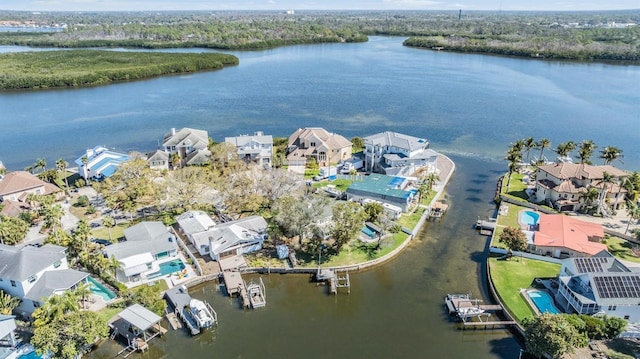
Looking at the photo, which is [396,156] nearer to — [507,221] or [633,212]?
[507,221]

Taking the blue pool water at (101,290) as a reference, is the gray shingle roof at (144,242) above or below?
above

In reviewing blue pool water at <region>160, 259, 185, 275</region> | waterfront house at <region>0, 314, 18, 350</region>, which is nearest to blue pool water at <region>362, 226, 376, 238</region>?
blue pool water at <region>160, 259, 185, 275</region>

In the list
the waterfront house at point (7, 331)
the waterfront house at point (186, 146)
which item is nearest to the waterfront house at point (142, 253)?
the waterfront house at point (7, 331)

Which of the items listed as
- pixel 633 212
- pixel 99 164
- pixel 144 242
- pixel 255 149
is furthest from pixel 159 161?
pixel 633 212

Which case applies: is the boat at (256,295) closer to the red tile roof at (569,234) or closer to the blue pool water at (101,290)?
the blue pool water at (101,290)

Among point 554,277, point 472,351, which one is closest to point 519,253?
point 554,277

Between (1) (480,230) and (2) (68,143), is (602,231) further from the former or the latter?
(2) (68,143)
